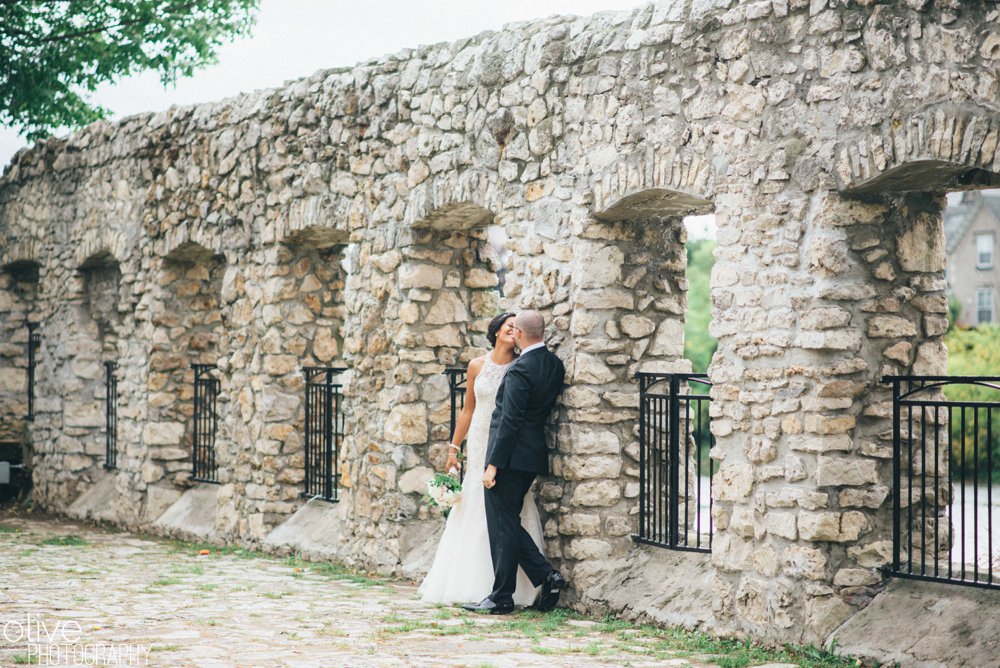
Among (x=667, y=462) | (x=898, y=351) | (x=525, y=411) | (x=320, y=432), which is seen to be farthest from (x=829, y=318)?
(x=320, y=432)

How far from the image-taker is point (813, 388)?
6453mm

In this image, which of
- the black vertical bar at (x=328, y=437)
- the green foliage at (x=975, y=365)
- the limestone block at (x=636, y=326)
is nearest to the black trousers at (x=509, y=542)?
the limestone block at (x=636, y=326)

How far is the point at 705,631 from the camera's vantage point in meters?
6.82

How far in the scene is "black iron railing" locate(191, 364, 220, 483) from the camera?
1217cm

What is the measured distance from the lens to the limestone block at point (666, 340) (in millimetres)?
7977

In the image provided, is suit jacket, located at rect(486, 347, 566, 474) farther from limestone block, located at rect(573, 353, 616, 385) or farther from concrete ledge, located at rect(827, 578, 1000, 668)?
concrete ledge, located at rect(827, 578, 1000, 668)

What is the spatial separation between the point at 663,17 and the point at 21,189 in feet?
31.5

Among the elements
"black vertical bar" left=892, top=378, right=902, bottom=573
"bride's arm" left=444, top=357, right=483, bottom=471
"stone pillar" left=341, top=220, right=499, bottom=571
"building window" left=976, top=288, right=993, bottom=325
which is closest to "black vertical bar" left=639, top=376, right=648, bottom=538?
"bride's arm" left=444, top=357, right=483, bottom=471

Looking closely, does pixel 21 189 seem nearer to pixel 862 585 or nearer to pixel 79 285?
pixel 79 285

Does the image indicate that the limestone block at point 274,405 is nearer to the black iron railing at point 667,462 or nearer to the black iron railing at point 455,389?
the black iron railing at point 455,389

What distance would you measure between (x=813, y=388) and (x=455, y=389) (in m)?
3.22

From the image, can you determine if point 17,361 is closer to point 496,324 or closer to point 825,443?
point 496,324

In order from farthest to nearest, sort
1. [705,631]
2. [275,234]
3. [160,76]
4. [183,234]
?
[160,76], [183,234], [275,234], [705,631]

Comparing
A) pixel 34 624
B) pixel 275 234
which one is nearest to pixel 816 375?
pixel 34 624
